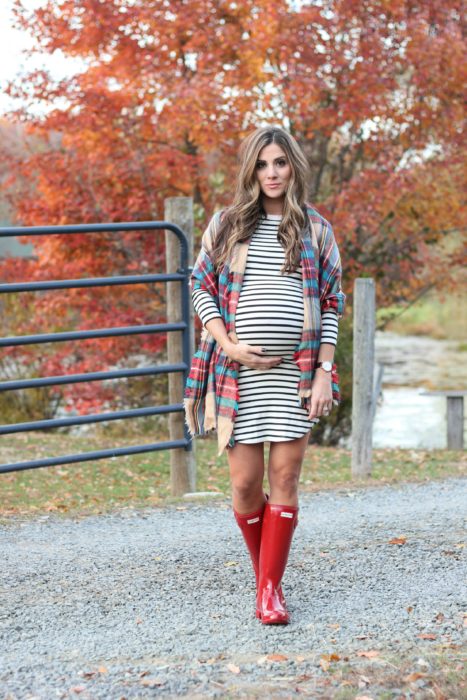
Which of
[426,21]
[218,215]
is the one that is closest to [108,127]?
[426,21]

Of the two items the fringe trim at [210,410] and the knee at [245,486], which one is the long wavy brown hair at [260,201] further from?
the knee at [245,486]

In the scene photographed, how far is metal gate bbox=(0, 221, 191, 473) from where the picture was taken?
18.7 ft

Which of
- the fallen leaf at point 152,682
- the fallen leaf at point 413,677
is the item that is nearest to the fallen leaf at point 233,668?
the fallen leaf at point 152,682

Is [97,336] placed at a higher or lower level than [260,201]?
lower

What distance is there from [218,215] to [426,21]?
275 inches

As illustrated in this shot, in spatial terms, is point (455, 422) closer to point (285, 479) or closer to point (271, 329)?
point (285, 479)

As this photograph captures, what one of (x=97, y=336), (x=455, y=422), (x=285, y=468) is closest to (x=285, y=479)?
(x=285, y=468)

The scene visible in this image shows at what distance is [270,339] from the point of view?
3793 millimetres

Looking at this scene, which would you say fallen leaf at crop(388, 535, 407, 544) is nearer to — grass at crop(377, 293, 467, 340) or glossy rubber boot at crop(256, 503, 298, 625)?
glossy rubber boot at crop(256, 503, 298, 625)

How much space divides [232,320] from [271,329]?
153 mm

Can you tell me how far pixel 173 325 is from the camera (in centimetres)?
636

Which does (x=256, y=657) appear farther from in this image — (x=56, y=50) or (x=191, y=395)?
(x=56, y=50)

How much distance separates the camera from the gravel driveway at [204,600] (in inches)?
135

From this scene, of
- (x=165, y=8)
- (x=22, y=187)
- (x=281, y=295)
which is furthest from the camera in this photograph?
(x=22, y=187)
